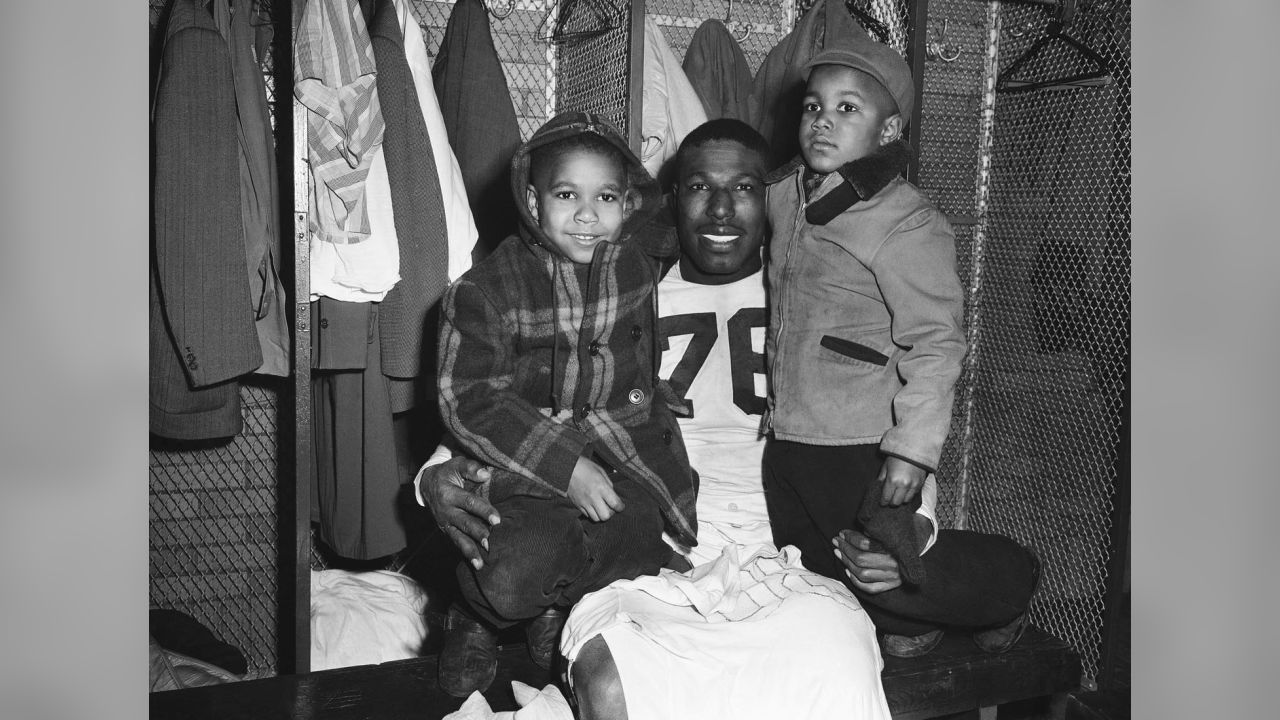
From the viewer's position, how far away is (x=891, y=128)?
2229 millimetres

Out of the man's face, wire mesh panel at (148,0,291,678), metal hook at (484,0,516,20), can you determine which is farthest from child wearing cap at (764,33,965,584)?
wire mesh panel at (148,0,291,678)

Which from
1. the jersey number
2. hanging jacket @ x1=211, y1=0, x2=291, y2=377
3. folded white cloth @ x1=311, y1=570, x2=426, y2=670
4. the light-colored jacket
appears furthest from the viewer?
folded white cloth @ x1=311, y1=570, x2=426, y2=670

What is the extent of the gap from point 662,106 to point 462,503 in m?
1.56

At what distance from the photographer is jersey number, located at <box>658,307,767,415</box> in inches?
95.4

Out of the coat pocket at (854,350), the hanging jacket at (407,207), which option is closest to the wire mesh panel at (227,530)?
the hanging jacket at (407,207)

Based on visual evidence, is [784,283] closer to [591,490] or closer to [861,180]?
[861,180]

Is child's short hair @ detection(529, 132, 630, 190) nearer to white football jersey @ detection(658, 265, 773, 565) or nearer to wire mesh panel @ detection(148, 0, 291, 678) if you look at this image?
white football jersey @ detection(658, 265, 773, 565)

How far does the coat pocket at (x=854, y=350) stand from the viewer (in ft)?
6.90

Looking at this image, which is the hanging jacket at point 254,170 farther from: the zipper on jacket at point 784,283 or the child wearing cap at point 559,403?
the zipper on jacket at point 784,283

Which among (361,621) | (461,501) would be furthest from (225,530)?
(461,501)
